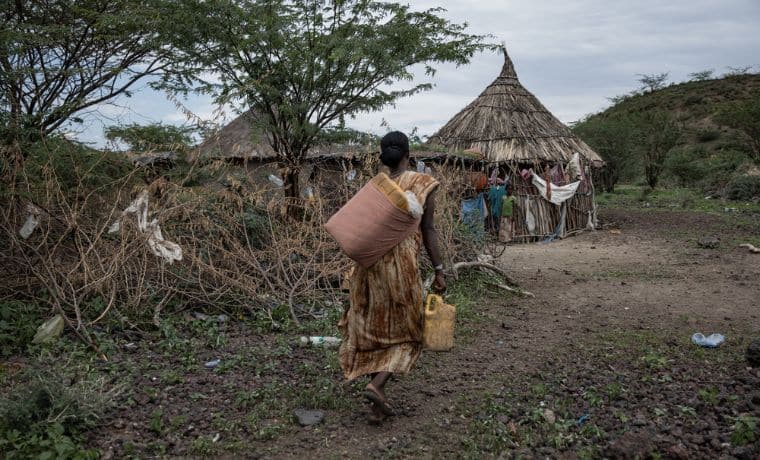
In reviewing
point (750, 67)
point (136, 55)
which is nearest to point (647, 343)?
point (136, 55)

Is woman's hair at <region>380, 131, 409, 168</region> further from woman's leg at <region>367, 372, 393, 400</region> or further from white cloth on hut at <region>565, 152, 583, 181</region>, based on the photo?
white cloth on hut at <region>565, 152, 583, 181</region>

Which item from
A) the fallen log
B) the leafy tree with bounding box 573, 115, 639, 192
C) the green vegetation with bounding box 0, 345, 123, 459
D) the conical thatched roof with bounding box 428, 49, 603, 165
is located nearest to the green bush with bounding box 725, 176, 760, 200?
the leafy tree with bounding box 573, 115, 639, 192

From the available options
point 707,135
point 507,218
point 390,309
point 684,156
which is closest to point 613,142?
point 684,156

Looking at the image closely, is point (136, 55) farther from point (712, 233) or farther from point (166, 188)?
point (712, 233)

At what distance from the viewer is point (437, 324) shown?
295 cm

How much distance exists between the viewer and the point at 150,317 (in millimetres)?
4688

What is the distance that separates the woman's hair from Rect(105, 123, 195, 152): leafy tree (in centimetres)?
267

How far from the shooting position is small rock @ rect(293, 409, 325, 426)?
9.78ft

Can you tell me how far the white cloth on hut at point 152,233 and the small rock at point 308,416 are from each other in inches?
85.7

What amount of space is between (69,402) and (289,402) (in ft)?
3.69

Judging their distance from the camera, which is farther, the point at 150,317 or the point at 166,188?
the point at 166,188

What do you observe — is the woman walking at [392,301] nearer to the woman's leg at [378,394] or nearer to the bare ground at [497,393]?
the woman's leg at [378,394]

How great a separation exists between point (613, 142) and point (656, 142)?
80.6 inches

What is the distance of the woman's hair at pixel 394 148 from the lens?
117 inches
